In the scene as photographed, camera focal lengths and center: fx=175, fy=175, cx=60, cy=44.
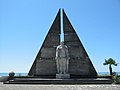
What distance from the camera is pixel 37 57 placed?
22312 mm

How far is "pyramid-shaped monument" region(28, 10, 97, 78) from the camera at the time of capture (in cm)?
2084

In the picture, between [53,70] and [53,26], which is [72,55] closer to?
[53,70]

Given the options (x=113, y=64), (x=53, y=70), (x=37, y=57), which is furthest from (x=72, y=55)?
(x=113, y=64)

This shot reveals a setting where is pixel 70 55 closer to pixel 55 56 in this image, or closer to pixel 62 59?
pixel 55 56

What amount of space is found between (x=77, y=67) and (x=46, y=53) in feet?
14.0

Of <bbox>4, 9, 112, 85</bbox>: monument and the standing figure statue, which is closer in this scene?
the standing figure statue

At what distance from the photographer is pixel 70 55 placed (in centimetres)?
2155

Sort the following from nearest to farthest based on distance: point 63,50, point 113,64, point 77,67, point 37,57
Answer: point 63,50, point 77,67, point 37,57, point 113,64

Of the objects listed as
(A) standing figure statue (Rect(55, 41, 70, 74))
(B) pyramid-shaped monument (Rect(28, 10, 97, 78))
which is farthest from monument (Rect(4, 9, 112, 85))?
(A) standing figure statue (Rect(55, 41, 70, 74))

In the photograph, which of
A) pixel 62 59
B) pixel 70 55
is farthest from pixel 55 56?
pixel 62 59

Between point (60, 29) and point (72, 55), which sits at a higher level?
point (60, 29)

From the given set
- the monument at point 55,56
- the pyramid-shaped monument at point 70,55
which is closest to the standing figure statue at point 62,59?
the monument at point 55,56

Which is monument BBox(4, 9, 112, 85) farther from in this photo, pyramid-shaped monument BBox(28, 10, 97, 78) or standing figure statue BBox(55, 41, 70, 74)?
standing figure statue BBox(55, 41, 70, 74)

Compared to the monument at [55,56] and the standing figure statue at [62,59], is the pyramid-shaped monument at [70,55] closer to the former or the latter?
the monument at [55,56]
